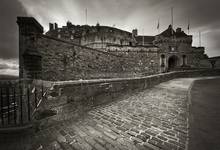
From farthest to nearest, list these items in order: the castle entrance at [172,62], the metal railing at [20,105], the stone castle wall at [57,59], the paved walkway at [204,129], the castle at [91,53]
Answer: the castle entrance at [172,62] → the castle at [91,53] → the stone castle wall at [57,59] → the metal railing at [20,105] → the paved walkway at [204,129]

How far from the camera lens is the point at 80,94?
3617mm

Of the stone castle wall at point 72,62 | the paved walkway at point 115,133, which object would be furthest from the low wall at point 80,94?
the stone castle wall at point 72,62

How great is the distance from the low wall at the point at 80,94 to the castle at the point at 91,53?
4.56 metres

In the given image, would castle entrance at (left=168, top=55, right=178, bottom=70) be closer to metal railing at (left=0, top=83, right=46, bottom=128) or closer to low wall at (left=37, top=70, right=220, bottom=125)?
low wall at (left=37, top=70, right=220, bottom=125)

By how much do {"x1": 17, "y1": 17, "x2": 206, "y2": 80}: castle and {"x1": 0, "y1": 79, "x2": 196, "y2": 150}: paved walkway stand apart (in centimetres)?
515

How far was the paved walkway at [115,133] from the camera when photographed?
7.06 ft

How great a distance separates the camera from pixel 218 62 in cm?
2689

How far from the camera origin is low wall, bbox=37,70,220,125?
2928 mm

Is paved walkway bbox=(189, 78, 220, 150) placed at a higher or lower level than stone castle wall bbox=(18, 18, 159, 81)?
lower

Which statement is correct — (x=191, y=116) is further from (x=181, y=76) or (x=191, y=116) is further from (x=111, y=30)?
(x=111, y=30)

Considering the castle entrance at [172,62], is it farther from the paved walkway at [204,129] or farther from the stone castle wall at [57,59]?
the paved walkway at [204,129]

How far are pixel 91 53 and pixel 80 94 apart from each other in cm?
876

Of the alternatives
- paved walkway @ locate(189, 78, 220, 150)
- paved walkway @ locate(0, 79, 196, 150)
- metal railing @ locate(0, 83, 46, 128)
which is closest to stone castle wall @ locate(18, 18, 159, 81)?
metal railing @ locate(0, 83, 46, 128)

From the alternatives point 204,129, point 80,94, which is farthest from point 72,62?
point 204,129
